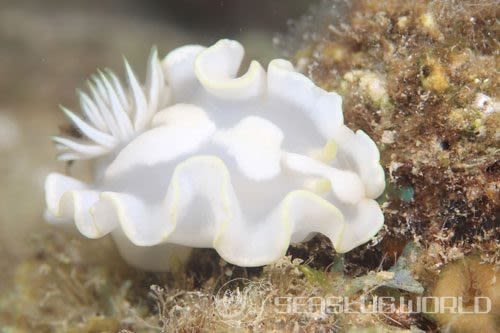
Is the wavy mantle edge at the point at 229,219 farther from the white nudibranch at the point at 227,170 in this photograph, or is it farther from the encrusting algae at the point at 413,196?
the encrusting algae at the point at 413,196

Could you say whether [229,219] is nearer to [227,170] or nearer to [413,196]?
[227,170]

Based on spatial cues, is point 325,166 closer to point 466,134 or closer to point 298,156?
point 298,156

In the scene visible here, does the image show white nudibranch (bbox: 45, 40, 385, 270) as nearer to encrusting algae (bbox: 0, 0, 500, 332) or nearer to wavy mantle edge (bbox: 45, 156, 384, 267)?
wavy mantle edge (bbox: 45, 156, 384, 267)

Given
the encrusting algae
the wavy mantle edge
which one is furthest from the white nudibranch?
the encrusting algae

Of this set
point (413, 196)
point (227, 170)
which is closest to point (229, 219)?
point (227, 170)

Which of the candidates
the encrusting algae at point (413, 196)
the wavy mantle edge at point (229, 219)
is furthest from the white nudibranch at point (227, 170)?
the encrusting algae at point (413, 196)

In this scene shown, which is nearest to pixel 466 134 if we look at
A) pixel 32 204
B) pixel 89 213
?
pixel 89 213
